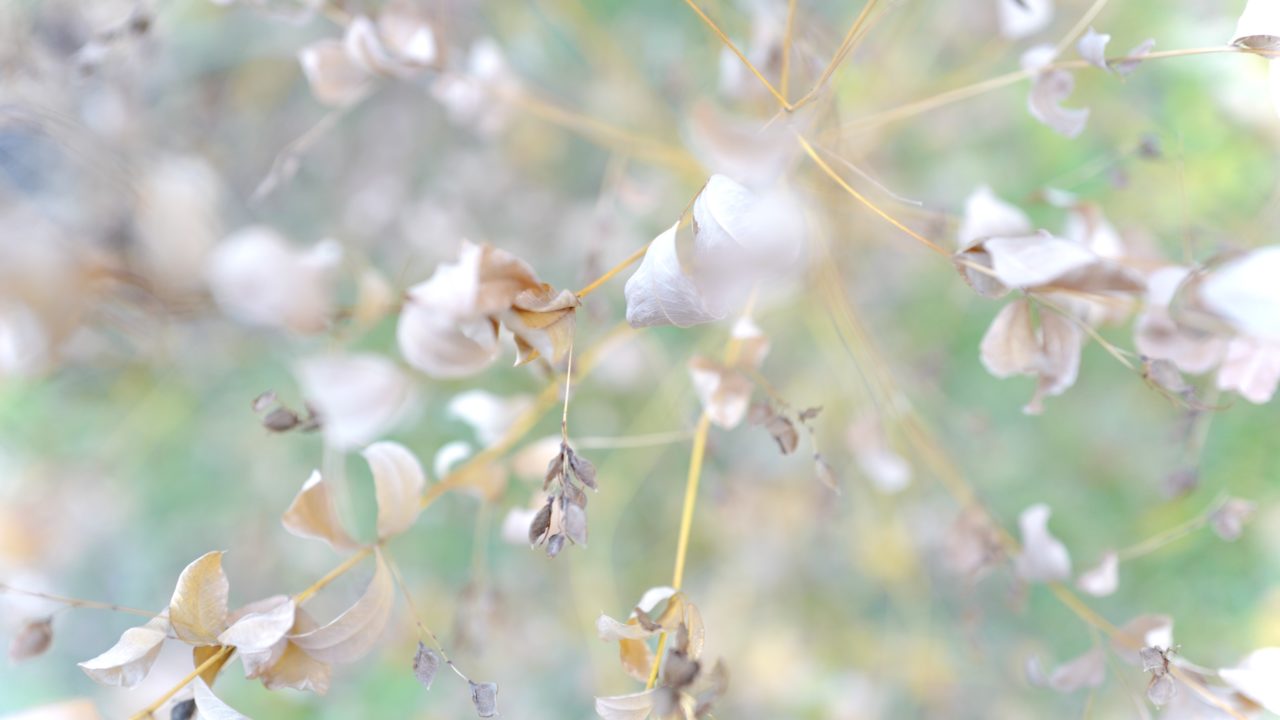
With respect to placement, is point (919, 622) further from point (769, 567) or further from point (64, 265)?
point (64, 265)

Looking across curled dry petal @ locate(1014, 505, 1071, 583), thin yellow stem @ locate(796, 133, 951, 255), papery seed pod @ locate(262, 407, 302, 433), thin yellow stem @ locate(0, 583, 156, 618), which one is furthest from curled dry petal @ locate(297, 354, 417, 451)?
curled dry petal @ locate(1014, 505, 1071, 583)

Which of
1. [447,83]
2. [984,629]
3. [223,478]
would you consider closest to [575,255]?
[447,83]

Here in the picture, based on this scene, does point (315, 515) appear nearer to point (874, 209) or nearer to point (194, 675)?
point (194, 675)

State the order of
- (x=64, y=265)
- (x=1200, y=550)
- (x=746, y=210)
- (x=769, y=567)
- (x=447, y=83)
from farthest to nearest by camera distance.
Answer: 1. (x=769, y=567)
2. (x=1200, y=550)
3. (x=447, y=83)
4. (x=64, y=265)
5. (x=746, y=210)

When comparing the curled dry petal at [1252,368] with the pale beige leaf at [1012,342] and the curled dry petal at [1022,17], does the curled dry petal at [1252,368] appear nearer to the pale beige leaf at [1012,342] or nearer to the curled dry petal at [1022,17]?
the pale beige leaf at [1012,342]

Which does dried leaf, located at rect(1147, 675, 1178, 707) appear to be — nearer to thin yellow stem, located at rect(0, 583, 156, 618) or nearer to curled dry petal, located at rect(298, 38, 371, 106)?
thin yellow stem, located at rect(0, 583, 156, 618)

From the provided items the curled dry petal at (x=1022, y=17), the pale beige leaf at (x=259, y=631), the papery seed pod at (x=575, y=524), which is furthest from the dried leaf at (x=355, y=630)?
Result: the curled dry petal at (x=1022, y=17)
